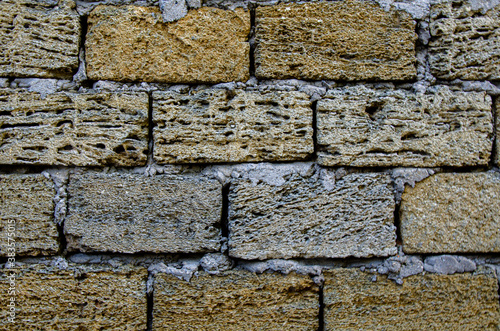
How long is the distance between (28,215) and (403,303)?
214 centimetres

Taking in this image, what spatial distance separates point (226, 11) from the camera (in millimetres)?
1983

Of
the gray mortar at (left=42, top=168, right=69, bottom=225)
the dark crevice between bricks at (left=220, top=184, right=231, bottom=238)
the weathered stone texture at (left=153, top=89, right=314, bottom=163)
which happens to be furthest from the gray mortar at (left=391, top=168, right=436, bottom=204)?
the gray mortar at (left=42, top=168, right=69, bottom=225)

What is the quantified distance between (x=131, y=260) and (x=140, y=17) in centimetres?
139

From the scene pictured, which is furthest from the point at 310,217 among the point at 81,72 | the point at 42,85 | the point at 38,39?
the point at 38,39

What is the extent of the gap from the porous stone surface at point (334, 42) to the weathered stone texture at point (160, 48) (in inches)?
7.3

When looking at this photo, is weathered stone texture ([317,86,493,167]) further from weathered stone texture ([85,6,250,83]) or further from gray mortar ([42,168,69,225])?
gray mortar ([42,168,69,225])

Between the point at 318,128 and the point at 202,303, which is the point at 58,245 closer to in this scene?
the point at 202,303

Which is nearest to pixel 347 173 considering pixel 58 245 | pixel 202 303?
pixel 202 303

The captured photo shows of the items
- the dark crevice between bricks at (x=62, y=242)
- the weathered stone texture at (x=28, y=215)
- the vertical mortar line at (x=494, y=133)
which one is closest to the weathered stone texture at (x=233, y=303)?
the dark crevice between bricks at (x=62, y=242)

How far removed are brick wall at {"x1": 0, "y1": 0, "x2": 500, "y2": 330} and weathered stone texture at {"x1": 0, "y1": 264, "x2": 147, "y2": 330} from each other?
0.01 m

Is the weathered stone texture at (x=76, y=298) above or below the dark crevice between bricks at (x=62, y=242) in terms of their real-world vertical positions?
below

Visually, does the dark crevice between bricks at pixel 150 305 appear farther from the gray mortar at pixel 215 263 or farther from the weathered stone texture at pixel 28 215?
the weathered stone texture at pixel 28 215

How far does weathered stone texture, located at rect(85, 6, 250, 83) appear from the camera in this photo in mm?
1951

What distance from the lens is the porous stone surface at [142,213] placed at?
1.87 metres
